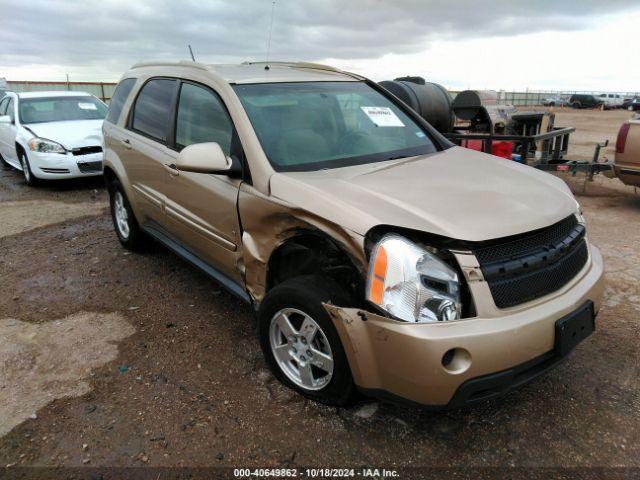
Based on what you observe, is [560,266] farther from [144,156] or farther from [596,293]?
[144,156]

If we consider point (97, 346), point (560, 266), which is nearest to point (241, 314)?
point (97, 346)

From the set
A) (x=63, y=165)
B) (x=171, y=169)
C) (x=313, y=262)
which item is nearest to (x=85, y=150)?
(x=63, y=165)

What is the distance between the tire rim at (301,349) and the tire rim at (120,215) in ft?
9.22

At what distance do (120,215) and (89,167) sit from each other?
3.64 meters

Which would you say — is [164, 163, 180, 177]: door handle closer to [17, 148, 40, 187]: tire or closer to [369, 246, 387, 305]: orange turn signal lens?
[369, 246, 387, 305]: orange turn signal lens

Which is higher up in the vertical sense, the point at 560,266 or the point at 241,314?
the point at 560,266

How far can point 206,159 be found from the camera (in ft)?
9.07

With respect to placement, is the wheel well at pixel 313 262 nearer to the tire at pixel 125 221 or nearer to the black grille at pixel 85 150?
the tire at pixel 125 221

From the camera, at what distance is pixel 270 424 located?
100 inches

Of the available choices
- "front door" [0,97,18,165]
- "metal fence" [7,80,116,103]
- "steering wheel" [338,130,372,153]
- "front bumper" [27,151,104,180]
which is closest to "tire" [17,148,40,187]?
"front bumper" [27,151,104,180]

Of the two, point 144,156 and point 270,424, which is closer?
point 270,424

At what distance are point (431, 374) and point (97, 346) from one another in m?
2.38

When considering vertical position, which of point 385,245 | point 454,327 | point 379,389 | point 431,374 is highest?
point 385,245

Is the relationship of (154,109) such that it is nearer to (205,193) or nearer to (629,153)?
(205,193)
